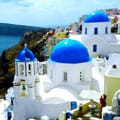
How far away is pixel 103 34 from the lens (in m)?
29.1

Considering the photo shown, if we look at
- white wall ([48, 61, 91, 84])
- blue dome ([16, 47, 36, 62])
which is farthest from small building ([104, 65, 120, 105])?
blue dome ([16, 47, 36, 62])

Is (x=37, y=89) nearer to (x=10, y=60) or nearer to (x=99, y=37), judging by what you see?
(x=99, y=37)

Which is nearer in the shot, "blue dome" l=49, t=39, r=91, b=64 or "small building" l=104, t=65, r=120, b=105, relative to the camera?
"small building" l=104, t=65, r=120, b=105

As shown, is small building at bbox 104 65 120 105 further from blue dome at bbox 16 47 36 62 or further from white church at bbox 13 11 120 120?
blue dome at bbox 16 47 36 62

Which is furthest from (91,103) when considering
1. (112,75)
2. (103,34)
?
(103,34)

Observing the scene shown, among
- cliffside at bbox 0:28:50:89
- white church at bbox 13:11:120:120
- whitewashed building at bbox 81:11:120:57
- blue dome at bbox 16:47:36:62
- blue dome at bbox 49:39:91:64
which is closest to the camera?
white church at bbox 13:11:120:120

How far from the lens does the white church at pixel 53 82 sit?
18.7 meters

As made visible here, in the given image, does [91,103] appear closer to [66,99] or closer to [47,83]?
[66,99]

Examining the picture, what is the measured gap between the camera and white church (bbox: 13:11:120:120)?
18.7m

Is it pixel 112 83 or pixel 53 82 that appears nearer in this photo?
pixel 112 83

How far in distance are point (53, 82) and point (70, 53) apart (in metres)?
2.13

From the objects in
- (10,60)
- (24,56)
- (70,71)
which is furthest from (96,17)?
(10,60)

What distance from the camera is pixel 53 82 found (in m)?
20.1

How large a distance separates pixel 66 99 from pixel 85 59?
315 centimetres
